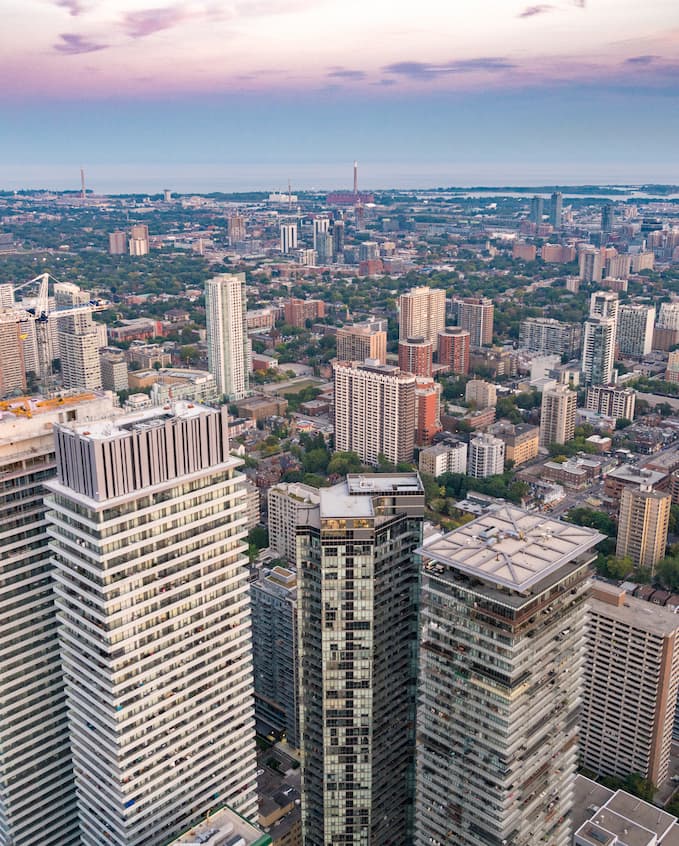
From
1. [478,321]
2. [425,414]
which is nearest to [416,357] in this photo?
[425,414]

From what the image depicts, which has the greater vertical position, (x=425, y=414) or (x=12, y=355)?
(x=12, y=355)

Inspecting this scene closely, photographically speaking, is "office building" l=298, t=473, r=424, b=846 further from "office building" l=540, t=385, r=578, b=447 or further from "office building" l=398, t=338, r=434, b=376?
"office building" l=398, t=338, r=434, b=376

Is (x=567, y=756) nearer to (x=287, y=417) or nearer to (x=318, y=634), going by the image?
(x=318, y=634)

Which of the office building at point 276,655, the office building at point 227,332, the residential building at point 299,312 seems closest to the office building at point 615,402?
the office building at point 227,332

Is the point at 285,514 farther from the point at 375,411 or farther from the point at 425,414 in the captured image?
the point at 425,414

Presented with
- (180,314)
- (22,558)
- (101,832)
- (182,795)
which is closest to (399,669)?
(182,795)

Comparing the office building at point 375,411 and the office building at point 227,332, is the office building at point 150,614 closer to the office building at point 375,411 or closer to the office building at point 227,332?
the office building at point 375,411
